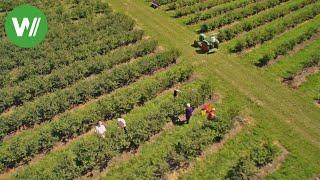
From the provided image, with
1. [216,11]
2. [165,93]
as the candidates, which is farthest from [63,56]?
[216,11]

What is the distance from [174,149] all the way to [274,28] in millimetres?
22786

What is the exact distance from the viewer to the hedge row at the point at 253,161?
29641 mm

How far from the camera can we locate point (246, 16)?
175 feet

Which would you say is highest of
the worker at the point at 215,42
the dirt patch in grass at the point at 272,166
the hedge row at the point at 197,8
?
the hedge row at the point at 197,8

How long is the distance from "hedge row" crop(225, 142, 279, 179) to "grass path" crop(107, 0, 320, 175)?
1.42 metres

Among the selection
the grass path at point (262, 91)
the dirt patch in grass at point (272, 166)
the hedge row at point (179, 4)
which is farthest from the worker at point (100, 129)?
the hedge row at point (179, 4)

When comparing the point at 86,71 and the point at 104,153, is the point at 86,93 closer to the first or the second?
the point at 86,71

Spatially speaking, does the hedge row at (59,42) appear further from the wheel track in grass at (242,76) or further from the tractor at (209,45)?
the tractor at (209,45)

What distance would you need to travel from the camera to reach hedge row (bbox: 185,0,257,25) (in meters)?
52.5

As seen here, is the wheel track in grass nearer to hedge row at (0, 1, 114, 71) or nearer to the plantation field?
the plantation field

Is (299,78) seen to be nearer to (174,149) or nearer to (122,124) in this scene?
(174,149)

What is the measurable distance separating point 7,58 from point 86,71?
949 centimetres

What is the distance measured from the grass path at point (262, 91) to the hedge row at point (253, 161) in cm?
142

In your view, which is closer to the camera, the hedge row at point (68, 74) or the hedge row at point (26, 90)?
the hedge row at point (26, 90)
